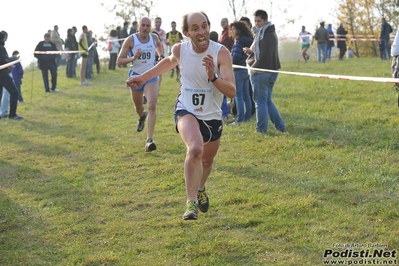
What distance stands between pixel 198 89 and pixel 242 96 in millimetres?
6038

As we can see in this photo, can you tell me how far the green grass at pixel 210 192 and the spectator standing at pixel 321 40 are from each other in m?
16.6

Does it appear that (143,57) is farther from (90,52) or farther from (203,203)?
(90,52)

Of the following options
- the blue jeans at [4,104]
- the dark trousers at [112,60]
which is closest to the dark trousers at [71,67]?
the dark trousers at [112,60]

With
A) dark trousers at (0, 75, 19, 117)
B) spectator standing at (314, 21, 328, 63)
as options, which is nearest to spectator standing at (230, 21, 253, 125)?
dark trousers at (0, 75, 19, 117)

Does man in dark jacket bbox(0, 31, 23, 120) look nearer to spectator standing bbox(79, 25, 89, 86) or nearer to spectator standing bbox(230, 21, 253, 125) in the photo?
spectator standing bbox(230, 21, 253, 125)

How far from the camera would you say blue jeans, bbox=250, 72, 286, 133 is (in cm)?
1041

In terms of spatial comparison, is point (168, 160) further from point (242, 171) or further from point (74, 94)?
point (74, 94)

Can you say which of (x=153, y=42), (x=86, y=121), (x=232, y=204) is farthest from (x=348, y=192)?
(x=86, y=121)

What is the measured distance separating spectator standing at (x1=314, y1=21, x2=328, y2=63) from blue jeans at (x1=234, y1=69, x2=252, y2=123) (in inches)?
725

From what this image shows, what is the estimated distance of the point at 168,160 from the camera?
9281 millimetres

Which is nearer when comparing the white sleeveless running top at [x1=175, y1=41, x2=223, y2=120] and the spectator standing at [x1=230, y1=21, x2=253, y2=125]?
the white sleeveless running top at [x1=175, y1=41, x2=223, y2=120]

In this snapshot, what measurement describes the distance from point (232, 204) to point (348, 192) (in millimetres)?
1316

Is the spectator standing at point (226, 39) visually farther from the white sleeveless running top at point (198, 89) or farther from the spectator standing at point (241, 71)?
the white sleeveless running top at point (198, 89)

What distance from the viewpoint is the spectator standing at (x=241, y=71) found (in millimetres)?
11156
